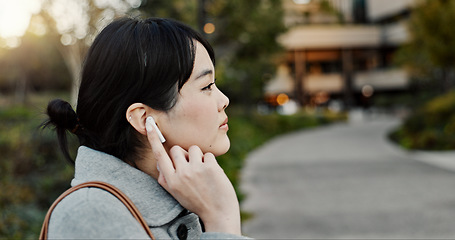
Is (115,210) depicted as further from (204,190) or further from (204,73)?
(204,73)

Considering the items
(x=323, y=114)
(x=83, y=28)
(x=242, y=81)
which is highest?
(x=83, y=28)

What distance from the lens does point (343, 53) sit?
5212cm

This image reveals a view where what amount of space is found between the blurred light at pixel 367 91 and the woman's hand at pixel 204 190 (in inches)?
2112

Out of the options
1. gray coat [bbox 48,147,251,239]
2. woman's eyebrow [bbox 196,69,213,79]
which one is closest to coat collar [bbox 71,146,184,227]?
gray coat [bbox 48,147,251,239]

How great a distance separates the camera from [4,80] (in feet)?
134

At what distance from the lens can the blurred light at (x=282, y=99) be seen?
52.4m

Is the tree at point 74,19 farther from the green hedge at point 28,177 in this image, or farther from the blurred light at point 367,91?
the blurred light at point 367,91

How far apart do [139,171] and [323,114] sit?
38.1m

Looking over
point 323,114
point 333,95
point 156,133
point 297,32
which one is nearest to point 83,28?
point 156,133

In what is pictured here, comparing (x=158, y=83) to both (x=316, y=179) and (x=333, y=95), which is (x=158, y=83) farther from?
(x=333, y=95)

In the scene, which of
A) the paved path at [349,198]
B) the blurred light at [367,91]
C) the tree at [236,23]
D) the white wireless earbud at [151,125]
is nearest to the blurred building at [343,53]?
the blurred light at [367,91]

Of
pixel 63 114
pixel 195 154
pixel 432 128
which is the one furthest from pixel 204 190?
pixel 432 128

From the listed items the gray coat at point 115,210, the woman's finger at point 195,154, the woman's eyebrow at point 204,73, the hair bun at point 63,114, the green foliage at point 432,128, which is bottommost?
the green foliage at point 432,128

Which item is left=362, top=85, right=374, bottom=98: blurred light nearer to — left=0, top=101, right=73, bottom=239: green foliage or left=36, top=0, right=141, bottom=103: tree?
left=36, top=0, right=141, bottom=103: tree
